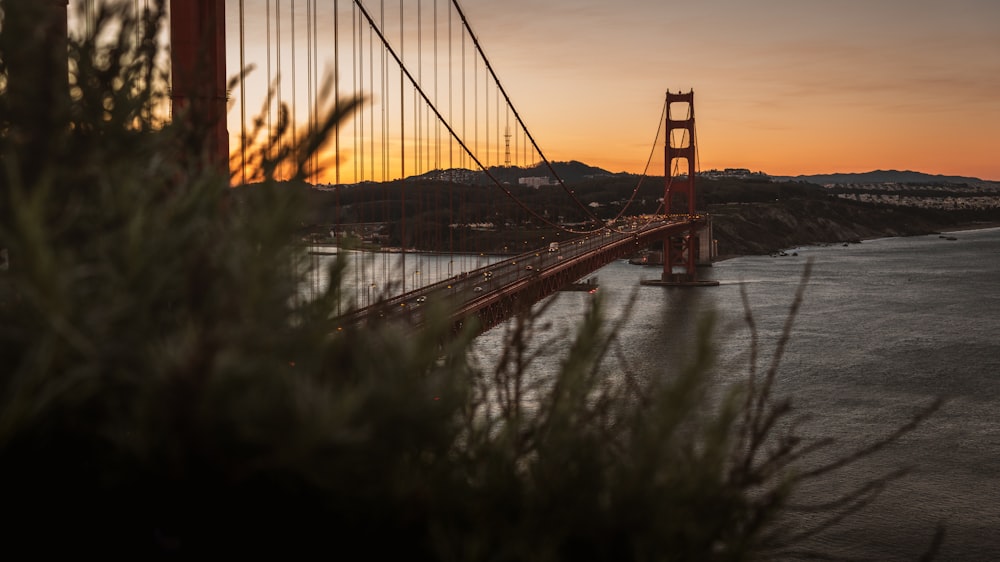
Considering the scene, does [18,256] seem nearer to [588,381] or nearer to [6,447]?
[6,447]

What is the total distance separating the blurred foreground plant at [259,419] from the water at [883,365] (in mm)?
325

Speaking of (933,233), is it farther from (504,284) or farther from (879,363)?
(504,284)

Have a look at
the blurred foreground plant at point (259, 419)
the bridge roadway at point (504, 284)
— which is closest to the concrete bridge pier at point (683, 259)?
the bridge roadway at point (504, 284)

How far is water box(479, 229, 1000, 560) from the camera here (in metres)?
20.2

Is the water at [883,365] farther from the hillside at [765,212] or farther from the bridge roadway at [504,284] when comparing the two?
the hillside at [765,212]

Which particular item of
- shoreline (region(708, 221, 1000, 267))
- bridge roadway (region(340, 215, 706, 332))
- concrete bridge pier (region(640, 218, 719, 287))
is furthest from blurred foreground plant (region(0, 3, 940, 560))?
shoreline (region(708, 221, 1000, 267))

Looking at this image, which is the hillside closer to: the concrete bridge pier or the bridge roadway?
the concrete bridge pier

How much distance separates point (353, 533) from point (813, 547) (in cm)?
1883

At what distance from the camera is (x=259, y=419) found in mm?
1788

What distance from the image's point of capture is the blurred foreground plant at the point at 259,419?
1795 millimetres

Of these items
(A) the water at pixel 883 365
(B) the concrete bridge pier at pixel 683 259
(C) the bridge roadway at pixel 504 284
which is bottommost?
(A) the water at pixel 883 365

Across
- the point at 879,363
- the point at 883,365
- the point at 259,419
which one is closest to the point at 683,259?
the point at 879,363

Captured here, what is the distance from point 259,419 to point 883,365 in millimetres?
39214

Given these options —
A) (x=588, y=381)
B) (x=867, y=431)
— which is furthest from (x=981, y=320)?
(x=588, y=381)
